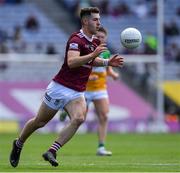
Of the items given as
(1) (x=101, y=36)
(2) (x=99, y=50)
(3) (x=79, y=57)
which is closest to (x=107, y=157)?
(1) (x=101, y=36)

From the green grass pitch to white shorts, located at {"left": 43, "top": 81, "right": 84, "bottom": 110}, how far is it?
3.42 feet

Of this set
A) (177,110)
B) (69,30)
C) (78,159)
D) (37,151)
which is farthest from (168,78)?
Result: (78,159)

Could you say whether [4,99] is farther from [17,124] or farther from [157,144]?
[157,144]

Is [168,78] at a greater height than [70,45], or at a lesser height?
lesser

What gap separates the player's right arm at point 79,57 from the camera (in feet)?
45.7

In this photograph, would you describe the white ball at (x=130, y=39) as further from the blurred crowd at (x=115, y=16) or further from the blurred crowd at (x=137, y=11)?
the blurred crowd at (x=137, y=11)

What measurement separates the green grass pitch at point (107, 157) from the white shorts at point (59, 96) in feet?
3.42

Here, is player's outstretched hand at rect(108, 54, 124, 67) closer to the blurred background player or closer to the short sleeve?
the short sleeve

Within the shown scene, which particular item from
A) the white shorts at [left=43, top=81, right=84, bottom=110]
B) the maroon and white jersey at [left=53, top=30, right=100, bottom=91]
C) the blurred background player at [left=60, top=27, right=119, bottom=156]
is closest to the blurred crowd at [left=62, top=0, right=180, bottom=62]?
the blurred background player at [left=60, top=27, right=119, bottom=156]

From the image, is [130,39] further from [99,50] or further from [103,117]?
[103,117]

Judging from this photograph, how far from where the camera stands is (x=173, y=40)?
39031 mm

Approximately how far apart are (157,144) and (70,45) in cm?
970

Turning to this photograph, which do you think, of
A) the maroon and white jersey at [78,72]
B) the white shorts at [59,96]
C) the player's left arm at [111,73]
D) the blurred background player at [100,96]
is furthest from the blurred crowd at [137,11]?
the white shorts at [59,96]

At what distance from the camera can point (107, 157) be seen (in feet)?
57.5
